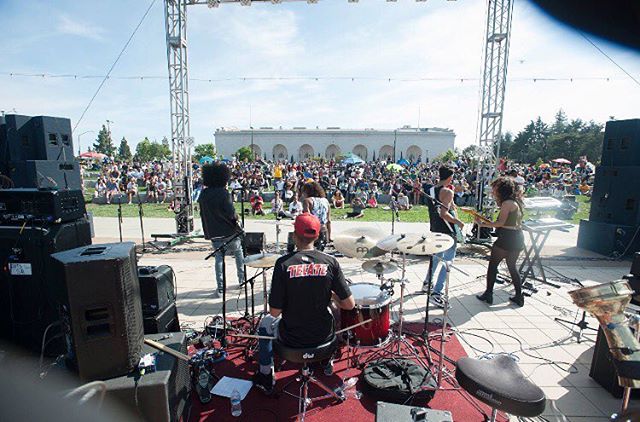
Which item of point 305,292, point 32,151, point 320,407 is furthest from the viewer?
point 32,151

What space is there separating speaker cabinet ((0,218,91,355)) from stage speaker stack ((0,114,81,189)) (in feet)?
17.8

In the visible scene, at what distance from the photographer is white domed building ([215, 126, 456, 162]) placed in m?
84.9

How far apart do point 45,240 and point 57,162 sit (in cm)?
650

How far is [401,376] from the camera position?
3486 mm

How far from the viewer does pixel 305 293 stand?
108 inches

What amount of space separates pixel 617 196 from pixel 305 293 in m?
9.87

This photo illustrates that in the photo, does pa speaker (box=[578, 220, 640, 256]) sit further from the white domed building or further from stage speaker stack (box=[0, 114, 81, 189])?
the white domed building

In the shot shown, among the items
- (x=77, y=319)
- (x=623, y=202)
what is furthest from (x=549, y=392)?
(x=623, y=202)

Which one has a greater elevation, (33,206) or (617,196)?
(33,206)

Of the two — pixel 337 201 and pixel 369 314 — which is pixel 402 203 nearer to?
pixel 337 201

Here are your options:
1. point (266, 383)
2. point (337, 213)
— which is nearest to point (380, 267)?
point (266, 383)

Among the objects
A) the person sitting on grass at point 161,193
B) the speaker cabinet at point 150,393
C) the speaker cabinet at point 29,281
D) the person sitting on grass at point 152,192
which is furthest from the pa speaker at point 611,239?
the person sitting on grass at point 152,192

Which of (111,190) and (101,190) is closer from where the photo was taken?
(111,190)

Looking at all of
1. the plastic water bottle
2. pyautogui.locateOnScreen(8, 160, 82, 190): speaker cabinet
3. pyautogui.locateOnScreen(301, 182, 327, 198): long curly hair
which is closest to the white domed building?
pyautogui.locateOnScreen(8, 160, 82, 190): speaker cabinet
